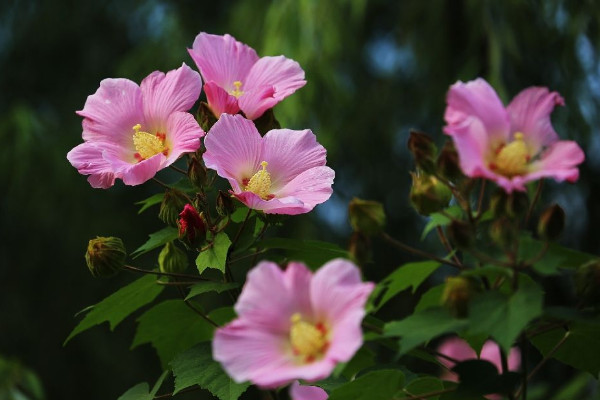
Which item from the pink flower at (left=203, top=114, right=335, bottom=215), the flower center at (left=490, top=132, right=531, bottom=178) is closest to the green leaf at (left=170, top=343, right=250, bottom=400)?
the pink flower at (left=203, top=114, right=335, bottom=215)

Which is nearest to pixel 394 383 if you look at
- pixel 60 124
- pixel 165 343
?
pixel 165 343

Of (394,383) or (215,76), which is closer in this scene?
(394,383)

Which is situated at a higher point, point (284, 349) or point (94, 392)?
point (284, 349)

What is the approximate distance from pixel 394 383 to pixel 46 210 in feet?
9.00

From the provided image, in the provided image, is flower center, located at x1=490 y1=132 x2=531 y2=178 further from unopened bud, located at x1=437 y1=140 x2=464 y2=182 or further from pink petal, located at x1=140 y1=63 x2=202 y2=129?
pink petal, located at x1=140 y1=63 x2=202 y2=129

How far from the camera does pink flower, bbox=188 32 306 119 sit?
0.76 meters

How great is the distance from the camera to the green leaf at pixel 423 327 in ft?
1.71

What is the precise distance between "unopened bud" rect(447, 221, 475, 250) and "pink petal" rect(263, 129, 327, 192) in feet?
0.58

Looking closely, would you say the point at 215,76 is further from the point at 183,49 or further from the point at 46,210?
the point at 46,210

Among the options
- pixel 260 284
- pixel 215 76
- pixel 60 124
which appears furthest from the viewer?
pixel 60 124

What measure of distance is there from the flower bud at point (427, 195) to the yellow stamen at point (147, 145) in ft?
0.71

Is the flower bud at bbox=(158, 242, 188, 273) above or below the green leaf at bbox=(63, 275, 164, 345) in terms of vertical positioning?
above

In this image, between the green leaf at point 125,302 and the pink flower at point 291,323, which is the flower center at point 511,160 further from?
the green leaf at point 125,302

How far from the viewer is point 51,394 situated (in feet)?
12.6
